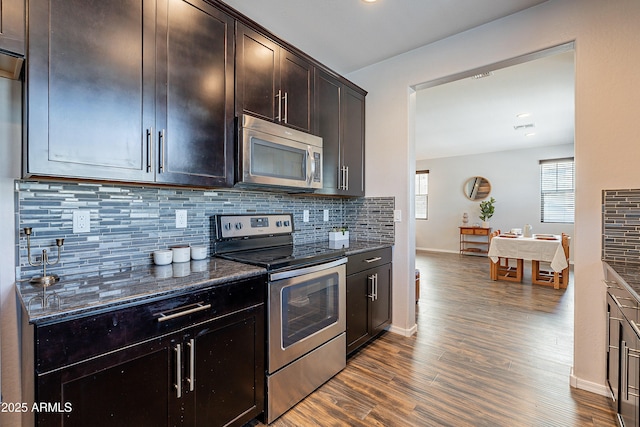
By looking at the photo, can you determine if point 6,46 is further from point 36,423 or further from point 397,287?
point 397,287

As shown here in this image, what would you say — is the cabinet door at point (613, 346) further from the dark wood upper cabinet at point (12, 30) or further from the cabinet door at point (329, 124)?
A: the dark wood upper cabinet at point (12, 30)

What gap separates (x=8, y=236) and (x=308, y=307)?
156 centimetres

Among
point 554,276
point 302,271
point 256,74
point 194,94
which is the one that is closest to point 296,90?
point 256,74

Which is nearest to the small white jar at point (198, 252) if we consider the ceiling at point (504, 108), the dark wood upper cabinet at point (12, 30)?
the dark wood upper cabinet at point (12, 30)

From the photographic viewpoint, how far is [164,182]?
1529 millimetres

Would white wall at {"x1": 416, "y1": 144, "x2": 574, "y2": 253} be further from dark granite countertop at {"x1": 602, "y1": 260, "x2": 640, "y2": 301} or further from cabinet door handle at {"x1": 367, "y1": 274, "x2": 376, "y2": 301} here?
cabinet door handle at {"x1": 367, "y1": 274, "x2": 376, "y2": 301}

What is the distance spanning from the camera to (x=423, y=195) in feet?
28.4

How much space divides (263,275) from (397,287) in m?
1.70

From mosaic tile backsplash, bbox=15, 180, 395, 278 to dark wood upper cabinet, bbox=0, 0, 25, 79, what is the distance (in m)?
0.56

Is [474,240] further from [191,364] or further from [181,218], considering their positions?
[191,364]

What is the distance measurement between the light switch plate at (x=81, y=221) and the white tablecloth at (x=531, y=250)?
214 inches

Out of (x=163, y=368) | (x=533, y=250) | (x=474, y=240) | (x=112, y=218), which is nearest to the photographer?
(x=163, y=368)

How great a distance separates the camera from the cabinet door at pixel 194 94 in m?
1.52

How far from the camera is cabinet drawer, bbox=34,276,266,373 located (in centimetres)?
96
